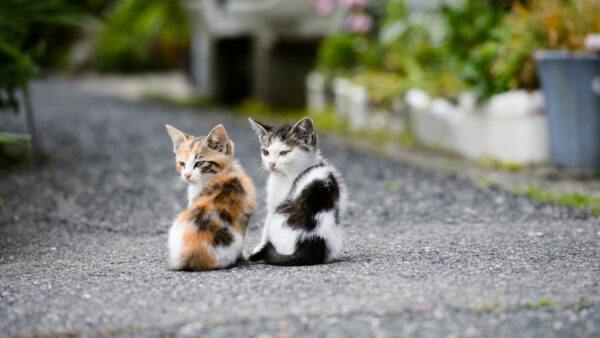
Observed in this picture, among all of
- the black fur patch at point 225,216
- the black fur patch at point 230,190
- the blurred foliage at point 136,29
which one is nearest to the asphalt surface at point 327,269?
the black fur patch at point 225,216

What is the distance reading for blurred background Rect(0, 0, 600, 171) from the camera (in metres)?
6.90

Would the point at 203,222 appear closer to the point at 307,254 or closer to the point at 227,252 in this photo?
the point at 227,252

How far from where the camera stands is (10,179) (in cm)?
691

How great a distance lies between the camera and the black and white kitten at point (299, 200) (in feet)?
12.6

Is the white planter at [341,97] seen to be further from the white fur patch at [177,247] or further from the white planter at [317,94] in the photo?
the white fur patch at [177,247]

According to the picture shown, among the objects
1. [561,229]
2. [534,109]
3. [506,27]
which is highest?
[506,27]

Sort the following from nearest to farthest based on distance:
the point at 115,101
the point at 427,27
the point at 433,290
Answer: the point at 433,290 < the point at 427,27 < the point at 115,101

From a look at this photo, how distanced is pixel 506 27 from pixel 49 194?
16.2ft

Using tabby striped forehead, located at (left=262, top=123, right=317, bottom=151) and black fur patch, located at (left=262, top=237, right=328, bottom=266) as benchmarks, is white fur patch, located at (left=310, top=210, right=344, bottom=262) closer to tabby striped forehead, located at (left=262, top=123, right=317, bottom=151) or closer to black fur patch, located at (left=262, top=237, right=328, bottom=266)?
black fur patch, located at (left=262, top=237, right=328, bottom=266)

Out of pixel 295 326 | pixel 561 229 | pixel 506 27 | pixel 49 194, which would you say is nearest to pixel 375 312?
pixel 295 326

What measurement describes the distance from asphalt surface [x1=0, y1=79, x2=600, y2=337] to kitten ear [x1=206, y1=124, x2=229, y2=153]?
2.36 ft

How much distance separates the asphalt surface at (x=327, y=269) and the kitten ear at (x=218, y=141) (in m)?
0.72

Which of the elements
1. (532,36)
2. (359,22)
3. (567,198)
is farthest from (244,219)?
(359,22)

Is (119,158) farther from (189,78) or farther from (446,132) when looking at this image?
(189,78)
